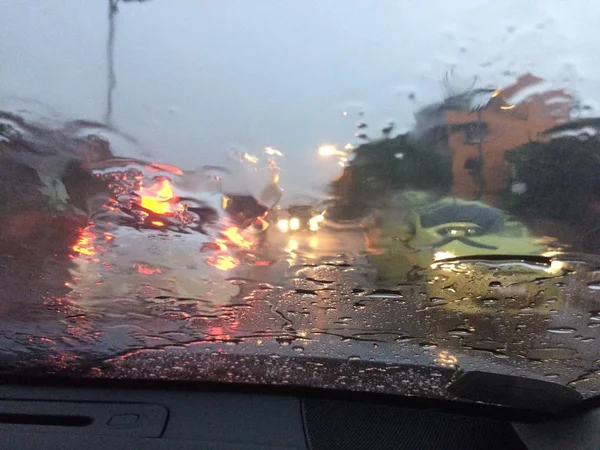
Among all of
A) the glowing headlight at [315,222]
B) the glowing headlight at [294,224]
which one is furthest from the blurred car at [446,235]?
the glowing headlight at [294,224]

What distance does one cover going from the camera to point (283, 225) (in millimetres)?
3803

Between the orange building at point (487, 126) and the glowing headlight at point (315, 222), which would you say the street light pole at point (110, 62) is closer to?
the glowing headlight at point (315, 222)

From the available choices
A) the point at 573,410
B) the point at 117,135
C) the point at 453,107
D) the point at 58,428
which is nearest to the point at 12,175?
the point at 117,135

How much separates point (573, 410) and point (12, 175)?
3.57 m

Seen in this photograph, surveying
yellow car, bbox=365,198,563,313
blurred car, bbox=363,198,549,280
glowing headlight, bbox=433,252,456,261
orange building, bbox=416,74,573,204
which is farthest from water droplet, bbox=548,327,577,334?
orange building, bbox=416,74,573,204

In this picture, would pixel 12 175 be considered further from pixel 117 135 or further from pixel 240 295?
pixel 240 295

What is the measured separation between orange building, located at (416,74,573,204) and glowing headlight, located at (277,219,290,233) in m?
0.91

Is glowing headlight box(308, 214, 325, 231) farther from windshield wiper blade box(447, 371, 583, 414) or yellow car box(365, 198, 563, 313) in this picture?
windshield wiper blade box(447, 371, 583, 414)

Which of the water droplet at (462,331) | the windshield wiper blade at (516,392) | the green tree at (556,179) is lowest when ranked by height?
the windshield wiper blade at (516,392)

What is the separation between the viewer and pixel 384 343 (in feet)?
14.8

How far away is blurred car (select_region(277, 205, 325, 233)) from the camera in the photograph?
373 centimetres

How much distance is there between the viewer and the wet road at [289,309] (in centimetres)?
401

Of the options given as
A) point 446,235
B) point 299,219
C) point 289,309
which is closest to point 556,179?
point 446,235

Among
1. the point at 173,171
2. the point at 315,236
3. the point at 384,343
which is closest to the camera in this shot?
the point at 173,171
